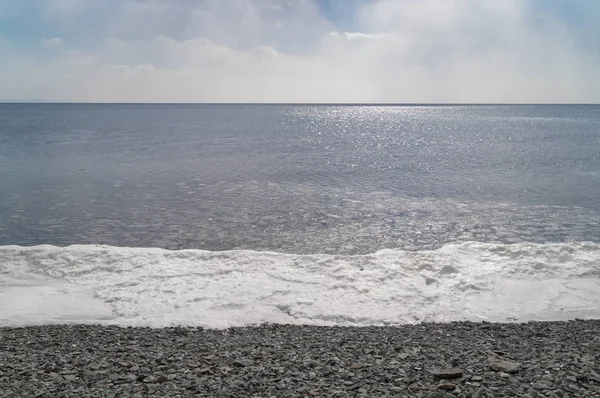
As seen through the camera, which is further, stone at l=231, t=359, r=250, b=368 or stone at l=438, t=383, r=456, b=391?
stone at l=231, t=359, r=250, b=368

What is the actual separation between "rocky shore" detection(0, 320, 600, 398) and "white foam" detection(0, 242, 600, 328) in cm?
115

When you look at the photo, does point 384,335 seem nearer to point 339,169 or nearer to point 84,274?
point 84,274

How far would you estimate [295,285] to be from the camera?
1232cm

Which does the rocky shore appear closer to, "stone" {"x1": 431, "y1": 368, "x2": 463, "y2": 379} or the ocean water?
"stone" {"x1": 431, "y1": 368, "x2": 463, "y2": 379}

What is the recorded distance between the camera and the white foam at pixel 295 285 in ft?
34.7

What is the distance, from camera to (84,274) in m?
13.1

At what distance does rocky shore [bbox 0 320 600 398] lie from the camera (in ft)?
21.5

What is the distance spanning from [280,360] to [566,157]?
47586 millimetres

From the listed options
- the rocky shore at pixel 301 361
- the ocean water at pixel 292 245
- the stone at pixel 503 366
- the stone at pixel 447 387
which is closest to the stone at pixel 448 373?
the rocky shore at pixel 301 361

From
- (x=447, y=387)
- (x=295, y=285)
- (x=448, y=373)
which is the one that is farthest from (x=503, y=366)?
(x=295, y=285)

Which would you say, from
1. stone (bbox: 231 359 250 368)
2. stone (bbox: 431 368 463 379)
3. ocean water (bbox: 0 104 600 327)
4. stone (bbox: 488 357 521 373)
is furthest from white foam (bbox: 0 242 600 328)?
stone (bbox: 431 368 463 379)

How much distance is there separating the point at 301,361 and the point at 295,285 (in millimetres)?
4849

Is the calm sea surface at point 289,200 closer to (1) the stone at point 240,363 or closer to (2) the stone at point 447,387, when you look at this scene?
(1) the stone at point 240,363

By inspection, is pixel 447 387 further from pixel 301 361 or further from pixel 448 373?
pixel 301 361
